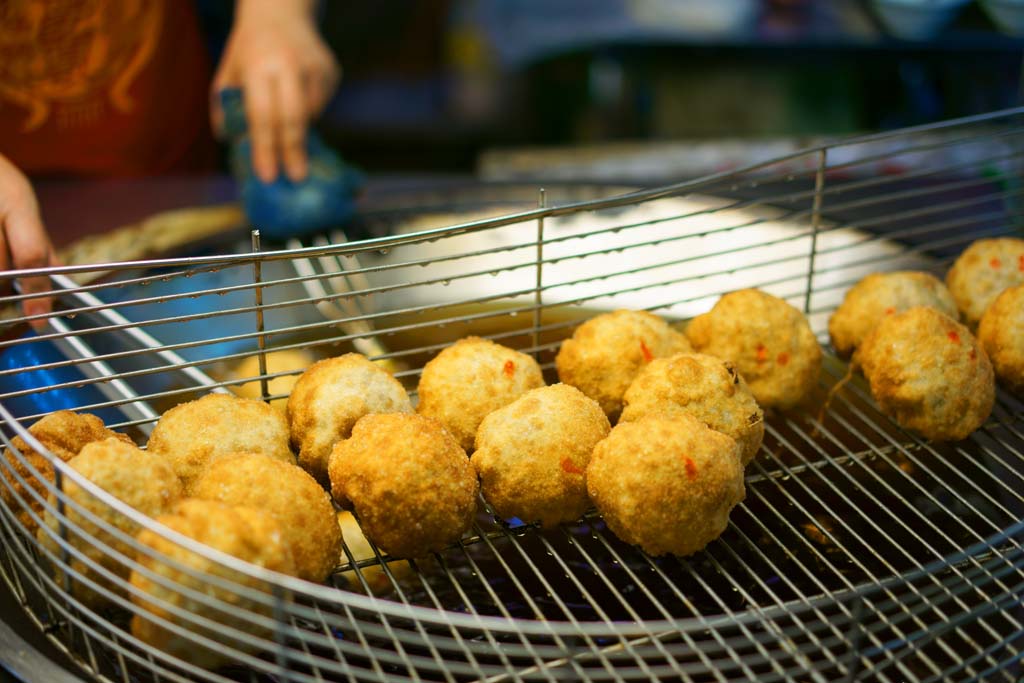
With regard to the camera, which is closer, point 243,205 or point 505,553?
point 505,553

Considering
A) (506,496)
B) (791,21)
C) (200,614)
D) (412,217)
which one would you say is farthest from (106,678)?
(791,21)

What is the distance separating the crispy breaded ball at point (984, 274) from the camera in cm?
214

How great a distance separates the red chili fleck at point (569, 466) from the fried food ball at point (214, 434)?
18.0 inches

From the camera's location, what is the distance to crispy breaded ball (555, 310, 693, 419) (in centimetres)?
184

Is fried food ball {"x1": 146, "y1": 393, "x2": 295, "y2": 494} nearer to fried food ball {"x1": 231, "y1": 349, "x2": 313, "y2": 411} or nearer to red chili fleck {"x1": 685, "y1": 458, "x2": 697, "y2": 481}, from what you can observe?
fried food ball {"x1": 231, "y1": 349, "x2": 313, "y2": 411}

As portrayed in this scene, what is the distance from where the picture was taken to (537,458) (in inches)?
62.4

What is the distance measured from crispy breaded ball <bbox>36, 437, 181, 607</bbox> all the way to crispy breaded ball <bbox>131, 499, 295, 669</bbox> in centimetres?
8

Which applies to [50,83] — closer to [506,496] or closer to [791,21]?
[506,496]

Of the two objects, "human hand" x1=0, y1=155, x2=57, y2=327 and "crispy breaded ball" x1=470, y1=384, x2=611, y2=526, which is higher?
"human hand" x1=0, y1=155, x2=57, y2=327

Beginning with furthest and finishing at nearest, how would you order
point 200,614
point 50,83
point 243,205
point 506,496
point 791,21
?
1. point 791,21
2. point 50,83
3. point 243,205
4. point 506,496
5. point 200,614

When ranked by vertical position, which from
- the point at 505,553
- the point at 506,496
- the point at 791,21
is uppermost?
the point at 791,21

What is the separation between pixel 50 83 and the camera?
9.41ft

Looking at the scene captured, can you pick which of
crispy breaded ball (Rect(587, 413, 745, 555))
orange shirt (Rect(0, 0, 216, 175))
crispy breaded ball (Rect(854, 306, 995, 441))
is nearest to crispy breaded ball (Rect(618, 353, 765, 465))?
crispy breaded ball (Rect(587, 413, 745, 555))

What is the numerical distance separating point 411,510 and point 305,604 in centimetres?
20
